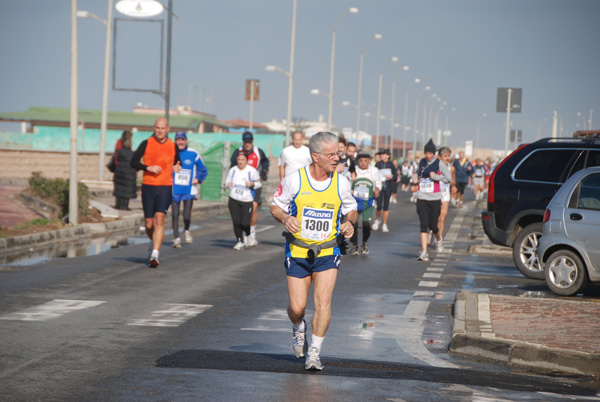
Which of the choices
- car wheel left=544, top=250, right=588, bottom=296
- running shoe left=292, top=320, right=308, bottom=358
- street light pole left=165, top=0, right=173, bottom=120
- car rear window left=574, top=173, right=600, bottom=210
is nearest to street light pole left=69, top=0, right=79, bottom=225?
car wheel left=544, top=250, right=588, bottom=296

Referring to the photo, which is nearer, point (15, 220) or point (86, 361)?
point (86, 361)

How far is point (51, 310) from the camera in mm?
9914

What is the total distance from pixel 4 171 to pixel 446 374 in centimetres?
3700

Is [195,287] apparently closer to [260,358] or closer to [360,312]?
[360,312]

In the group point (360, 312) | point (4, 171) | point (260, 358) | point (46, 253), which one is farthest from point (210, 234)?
point (4, 171)

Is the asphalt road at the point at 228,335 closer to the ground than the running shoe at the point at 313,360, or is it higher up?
closer to the ground

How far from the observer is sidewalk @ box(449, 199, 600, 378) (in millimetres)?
7879

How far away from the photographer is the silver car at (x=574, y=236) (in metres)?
12.1

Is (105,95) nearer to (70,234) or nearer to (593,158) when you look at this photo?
(70,234)

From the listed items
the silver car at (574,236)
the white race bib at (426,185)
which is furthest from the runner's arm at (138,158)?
the silver car at (574,236)

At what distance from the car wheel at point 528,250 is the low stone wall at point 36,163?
28579 millimetres

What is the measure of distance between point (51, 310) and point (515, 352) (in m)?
4.65

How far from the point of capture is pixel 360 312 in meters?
10.5

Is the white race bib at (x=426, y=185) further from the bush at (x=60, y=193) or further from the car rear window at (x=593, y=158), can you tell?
the bush at (x=60, y=193)
